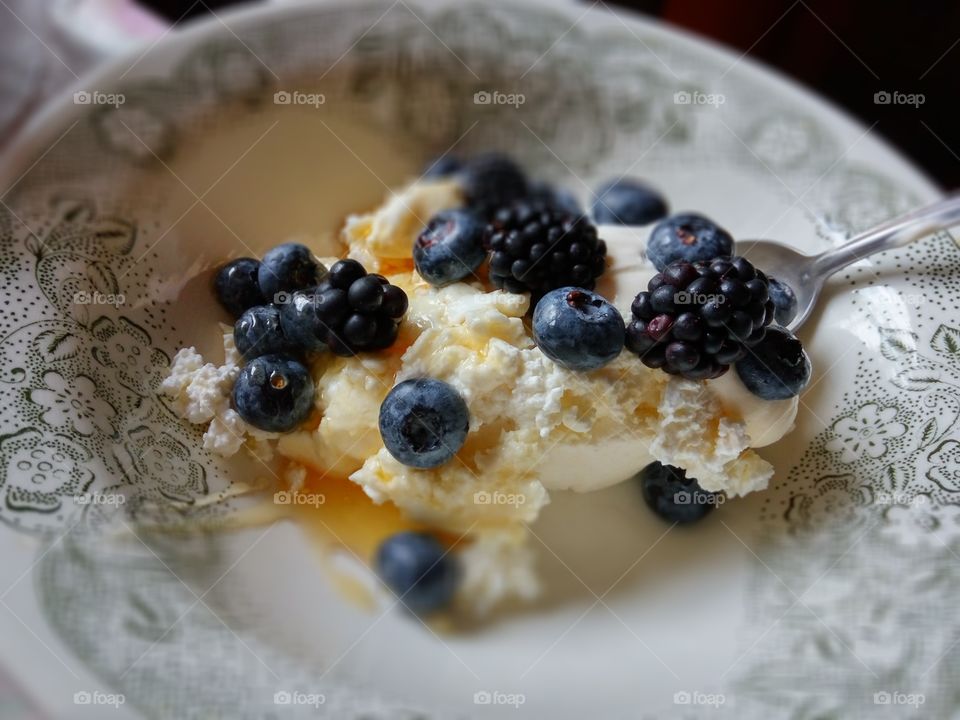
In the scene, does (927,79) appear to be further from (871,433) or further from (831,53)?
(871,433)

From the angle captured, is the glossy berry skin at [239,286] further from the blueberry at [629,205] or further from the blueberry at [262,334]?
the blueberry at [629,205]

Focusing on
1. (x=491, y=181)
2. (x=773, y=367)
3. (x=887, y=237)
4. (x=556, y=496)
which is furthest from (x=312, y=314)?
(x=887, y=237)

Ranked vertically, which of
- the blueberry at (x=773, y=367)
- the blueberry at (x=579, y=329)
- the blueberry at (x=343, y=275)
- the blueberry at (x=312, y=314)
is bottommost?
the blueberry at (x=312, y=314)

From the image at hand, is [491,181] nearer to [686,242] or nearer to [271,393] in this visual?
[686,242]

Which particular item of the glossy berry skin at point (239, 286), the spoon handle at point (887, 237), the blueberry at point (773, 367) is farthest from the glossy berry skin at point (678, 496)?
the glossy berry skin at point (239, 286)

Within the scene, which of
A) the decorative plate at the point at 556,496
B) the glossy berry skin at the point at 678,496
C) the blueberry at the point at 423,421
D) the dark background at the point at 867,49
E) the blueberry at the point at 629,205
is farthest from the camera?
the dark background at the point at 867,49

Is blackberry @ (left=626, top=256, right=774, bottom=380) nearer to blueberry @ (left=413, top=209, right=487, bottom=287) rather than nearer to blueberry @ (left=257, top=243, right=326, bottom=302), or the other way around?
blueberry @ (left=413, top=209, right=487, bottom=287)

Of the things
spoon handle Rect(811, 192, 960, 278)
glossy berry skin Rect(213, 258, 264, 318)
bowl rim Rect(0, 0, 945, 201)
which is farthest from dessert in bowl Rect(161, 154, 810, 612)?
bowl rim Rect(0, 0, 945, 201)
